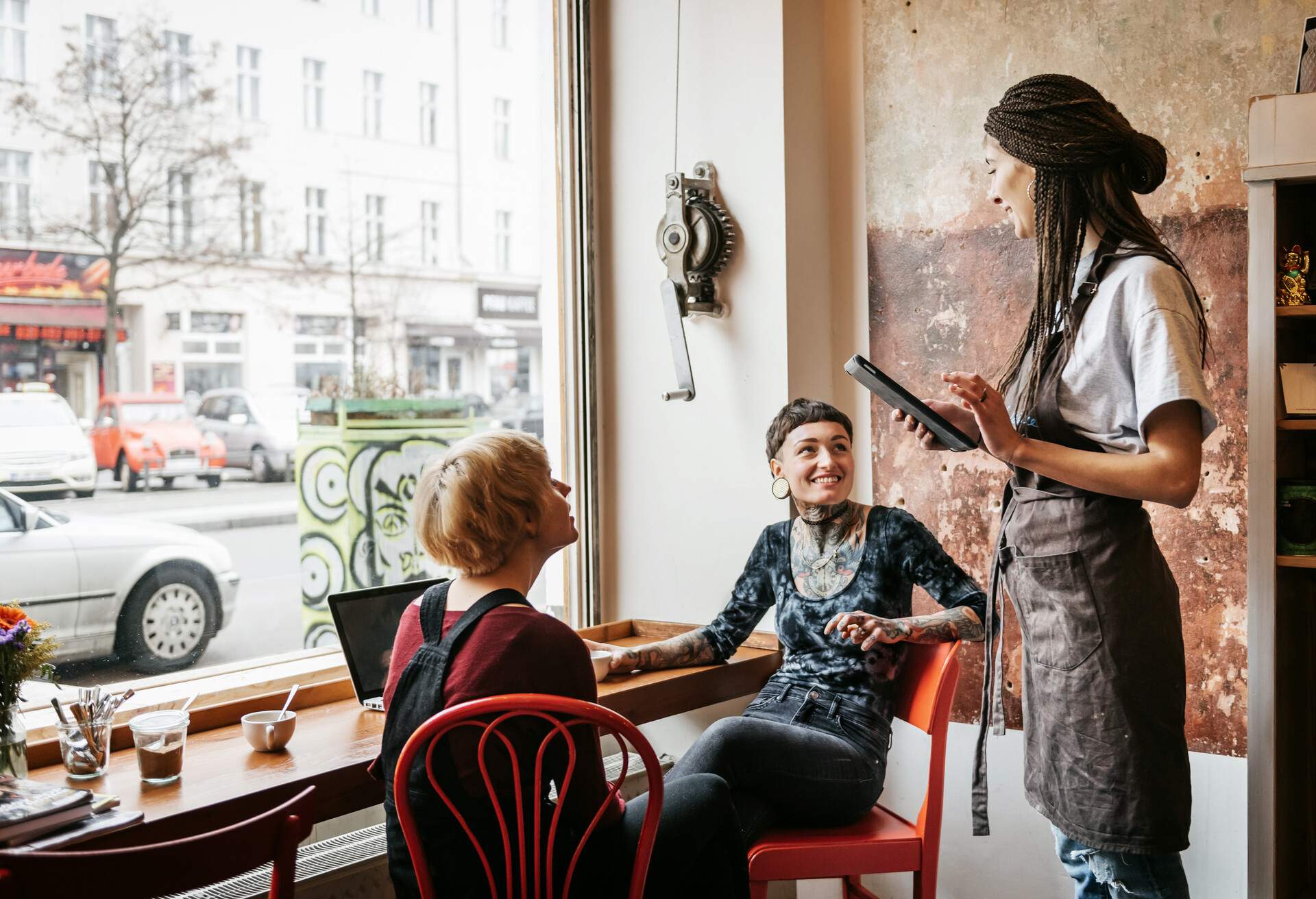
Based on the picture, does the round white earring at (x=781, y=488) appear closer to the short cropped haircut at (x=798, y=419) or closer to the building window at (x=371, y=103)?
the short cropped haircut at (x=798, y=419)

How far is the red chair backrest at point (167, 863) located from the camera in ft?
4.17

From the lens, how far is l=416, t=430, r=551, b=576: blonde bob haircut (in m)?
1.70

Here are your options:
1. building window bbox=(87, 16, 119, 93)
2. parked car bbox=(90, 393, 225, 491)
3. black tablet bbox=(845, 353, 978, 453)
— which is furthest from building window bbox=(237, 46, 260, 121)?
black tablet bbox=(845, 353, 978, 453)

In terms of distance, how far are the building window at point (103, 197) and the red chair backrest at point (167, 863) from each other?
1.28m

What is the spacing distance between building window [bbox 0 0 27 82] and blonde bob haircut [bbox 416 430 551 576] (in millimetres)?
1134

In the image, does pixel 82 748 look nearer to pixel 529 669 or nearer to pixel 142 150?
pixel 529 669

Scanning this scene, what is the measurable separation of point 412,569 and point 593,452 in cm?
61

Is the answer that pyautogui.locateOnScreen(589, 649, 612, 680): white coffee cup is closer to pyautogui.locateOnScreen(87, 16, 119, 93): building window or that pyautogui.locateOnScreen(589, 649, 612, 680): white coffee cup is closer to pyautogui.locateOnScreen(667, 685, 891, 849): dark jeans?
pyautogui.locateOnScreen(667, 685, 891, 849): dark jeans

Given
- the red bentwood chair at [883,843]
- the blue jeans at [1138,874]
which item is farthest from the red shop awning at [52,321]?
the blue jeans at [1138,874]

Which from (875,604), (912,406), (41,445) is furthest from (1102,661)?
(41,445)

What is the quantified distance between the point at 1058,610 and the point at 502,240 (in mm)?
1910

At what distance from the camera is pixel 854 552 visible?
2.37 meters

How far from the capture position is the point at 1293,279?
80.7 inches

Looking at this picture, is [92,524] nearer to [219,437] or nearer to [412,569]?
[219,437]
